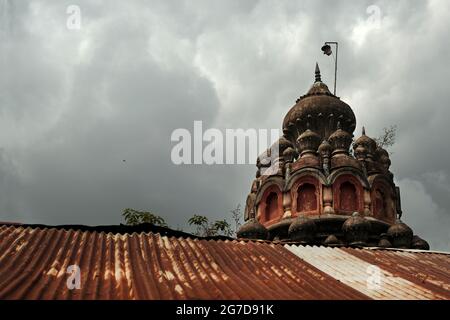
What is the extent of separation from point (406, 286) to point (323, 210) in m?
A: 12.7

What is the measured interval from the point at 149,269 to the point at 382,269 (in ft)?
15.9

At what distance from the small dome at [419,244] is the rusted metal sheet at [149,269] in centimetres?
1138

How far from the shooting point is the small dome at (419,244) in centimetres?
2045

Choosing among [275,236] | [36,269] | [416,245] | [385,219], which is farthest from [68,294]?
[385,219]

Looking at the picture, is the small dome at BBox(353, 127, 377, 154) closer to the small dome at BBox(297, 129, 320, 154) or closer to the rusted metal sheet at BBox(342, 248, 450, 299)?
the small dome at BBox(297, 129, 320, 154)

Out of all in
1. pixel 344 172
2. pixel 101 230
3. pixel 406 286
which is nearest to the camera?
pixel 406 286

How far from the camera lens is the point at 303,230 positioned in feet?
63.1

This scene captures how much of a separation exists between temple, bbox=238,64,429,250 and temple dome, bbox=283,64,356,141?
0.05 meters

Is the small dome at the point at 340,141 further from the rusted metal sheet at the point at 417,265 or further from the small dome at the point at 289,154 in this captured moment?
the rusted metal sheet at the point at 417,265

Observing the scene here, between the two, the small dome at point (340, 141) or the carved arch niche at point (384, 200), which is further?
the small dome at point (340, 141)

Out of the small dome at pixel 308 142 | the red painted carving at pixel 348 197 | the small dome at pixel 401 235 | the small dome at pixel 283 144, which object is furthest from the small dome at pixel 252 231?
the small dome at pixel 283 144

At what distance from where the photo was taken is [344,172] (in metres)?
22.2

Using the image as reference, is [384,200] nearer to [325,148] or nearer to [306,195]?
[325,148]
